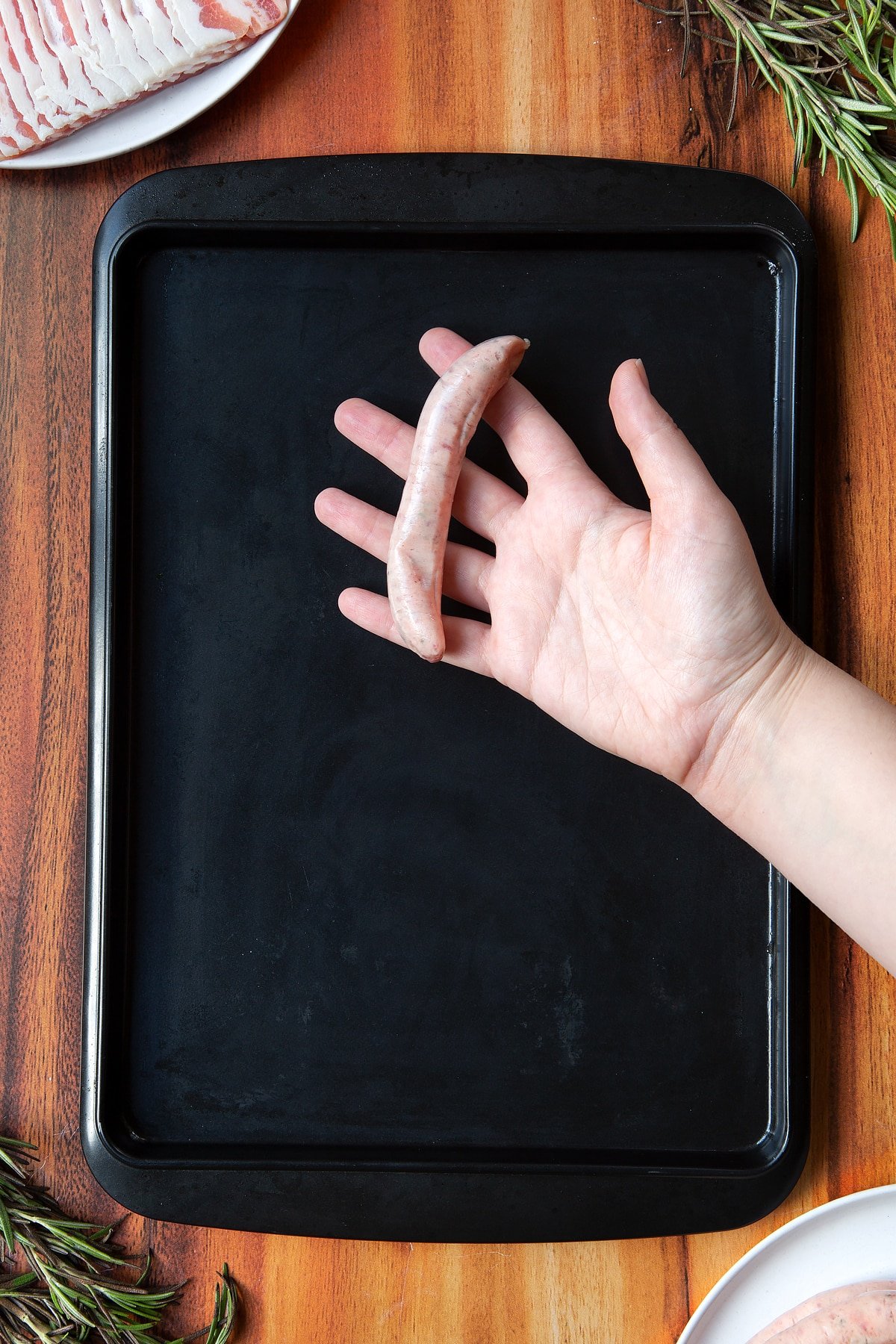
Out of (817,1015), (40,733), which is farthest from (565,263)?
(817,1015)

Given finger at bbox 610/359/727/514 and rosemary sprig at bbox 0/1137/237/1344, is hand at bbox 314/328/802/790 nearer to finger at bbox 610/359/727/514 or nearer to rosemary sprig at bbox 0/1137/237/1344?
finger at bbox 610/359/727/514

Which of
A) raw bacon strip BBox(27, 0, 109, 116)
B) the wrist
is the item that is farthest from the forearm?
raw bacon strip BBox(27, 0, 109, 116)

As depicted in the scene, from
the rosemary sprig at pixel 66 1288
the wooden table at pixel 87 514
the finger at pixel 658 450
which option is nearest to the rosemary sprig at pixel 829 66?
the wooden table at pixel 87 514

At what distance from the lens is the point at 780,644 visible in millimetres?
1031

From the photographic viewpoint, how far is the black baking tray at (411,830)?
3.92 feet

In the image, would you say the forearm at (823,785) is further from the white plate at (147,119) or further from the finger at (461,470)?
the white plate at (147,119)

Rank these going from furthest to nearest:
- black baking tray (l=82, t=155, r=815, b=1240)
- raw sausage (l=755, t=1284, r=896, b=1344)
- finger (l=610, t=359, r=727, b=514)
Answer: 1. black baking tray (l=82, t=155, r=815, b=1240)
2. raw sausage (l=755, t=1284, r=896, b=1344)
3. finger (l=610, t=359, r=727, b=514)

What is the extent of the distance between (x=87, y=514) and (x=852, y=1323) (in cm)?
139

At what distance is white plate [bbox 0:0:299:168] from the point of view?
3.86 ft

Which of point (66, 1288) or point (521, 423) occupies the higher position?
point (521, 423)

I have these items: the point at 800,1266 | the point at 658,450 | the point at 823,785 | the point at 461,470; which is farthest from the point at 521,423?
the point at 800,1266

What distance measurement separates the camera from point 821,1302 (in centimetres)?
114

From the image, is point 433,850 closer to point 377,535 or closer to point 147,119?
point 377,535

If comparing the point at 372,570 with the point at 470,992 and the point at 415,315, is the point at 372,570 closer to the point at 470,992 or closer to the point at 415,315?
the point at 415,315
